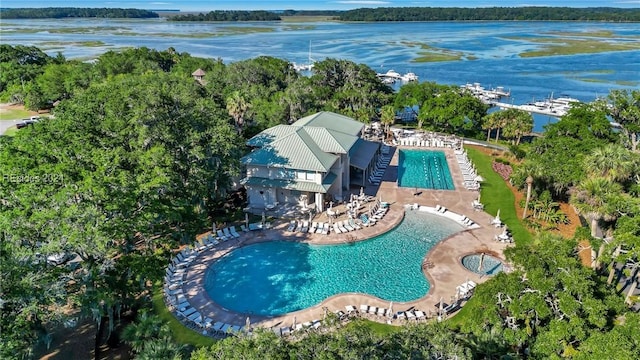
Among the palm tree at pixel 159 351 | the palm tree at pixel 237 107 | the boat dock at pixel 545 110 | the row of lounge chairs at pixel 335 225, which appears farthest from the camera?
the boat dock at pixel 545 110

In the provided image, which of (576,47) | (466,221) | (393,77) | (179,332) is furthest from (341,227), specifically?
(576,47)

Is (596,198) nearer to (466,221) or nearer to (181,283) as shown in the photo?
(466,221)

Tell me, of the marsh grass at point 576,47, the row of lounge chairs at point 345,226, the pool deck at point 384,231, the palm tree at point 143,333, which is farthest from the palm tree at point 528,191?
the marsh grass at point 576,47

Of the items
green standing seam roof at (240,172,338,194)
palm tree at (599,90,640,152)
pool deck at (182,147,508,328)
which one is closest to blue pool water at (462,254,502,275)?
pool deck at (182,147,508,328)

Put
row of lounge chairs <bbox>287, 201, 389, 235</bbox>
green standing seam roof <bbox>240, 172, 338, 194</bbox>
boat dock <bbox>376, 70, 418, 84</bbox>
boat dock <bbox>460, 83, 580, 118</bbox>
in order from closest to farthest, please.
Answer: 1. row of lounge chairs <bbox>287, 201, 389, 235</bbox>
2. green standing seam roof <bbox>240, 172, 338, 194</bbox>
3. boat dock <bbox>460, 83, 580, 118</bbox>
4. boat dock <bbox>376, 70, 418, 84</bbox>

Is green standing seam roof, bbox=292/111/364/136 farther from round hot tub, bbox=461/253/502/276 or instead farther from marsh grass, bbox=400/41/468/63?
marsh grass, bbox=400/41/468/63

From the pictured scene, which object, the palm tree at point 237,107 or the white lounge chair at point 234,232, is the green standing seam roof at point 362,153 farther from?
the white lounge chair at point 234,232

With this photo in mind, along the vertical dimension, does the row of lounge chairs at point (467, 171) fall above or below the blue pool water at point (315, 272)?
above
